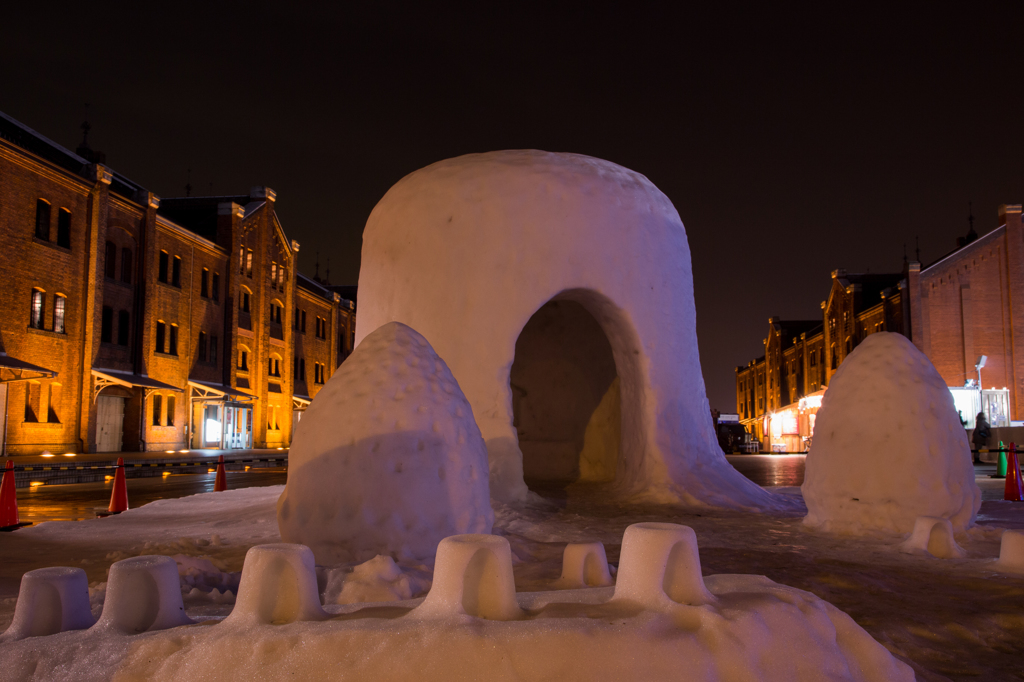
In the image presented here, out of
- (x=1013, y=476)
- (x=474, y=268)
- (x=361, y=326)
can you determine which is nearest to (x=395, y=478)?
(x=474, y=268)

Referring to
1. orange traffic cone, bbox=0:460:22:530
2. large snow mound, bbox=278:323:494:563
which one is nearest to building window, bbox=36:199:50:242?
orange traffic cone, bbox=0:460:22:530

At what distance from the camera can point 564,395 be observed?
1322 cm

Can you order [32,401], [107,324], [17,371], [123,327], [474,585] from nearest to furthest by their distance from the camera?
[474,585]
[17,371]
[32,401]
[107,324]
[123,327]

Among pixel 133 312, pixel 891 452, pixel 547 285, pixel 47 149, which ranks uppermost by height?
pixel 47 149

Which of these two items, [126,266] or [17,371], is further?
[126,266]

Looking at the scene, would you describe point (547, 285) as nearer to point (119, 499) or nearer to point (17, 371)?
point (119, 499)

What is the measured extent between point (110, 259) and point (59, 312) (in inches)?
120

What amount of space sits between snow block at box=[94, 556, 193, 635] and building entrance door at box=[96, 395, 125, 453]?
22994 mm

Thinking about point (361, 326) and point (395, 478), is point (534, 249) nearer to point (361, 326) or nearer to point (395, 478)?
point (361, 326)

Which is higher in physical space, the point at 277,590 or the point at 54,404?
the point at 54,404

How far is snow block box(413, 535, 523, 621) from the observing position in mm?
2572

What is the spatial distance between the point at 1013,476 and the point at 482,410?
8.25 metres

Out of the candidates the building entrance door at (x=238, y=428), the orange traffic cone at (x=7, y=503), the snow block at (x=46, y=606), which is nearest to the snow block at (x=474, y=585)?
the snow block at (x=46, y=606)

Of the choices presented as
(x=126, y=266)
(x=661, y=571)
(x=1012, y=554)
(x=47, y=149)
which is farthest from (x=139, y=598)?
(x=47, y=149)
